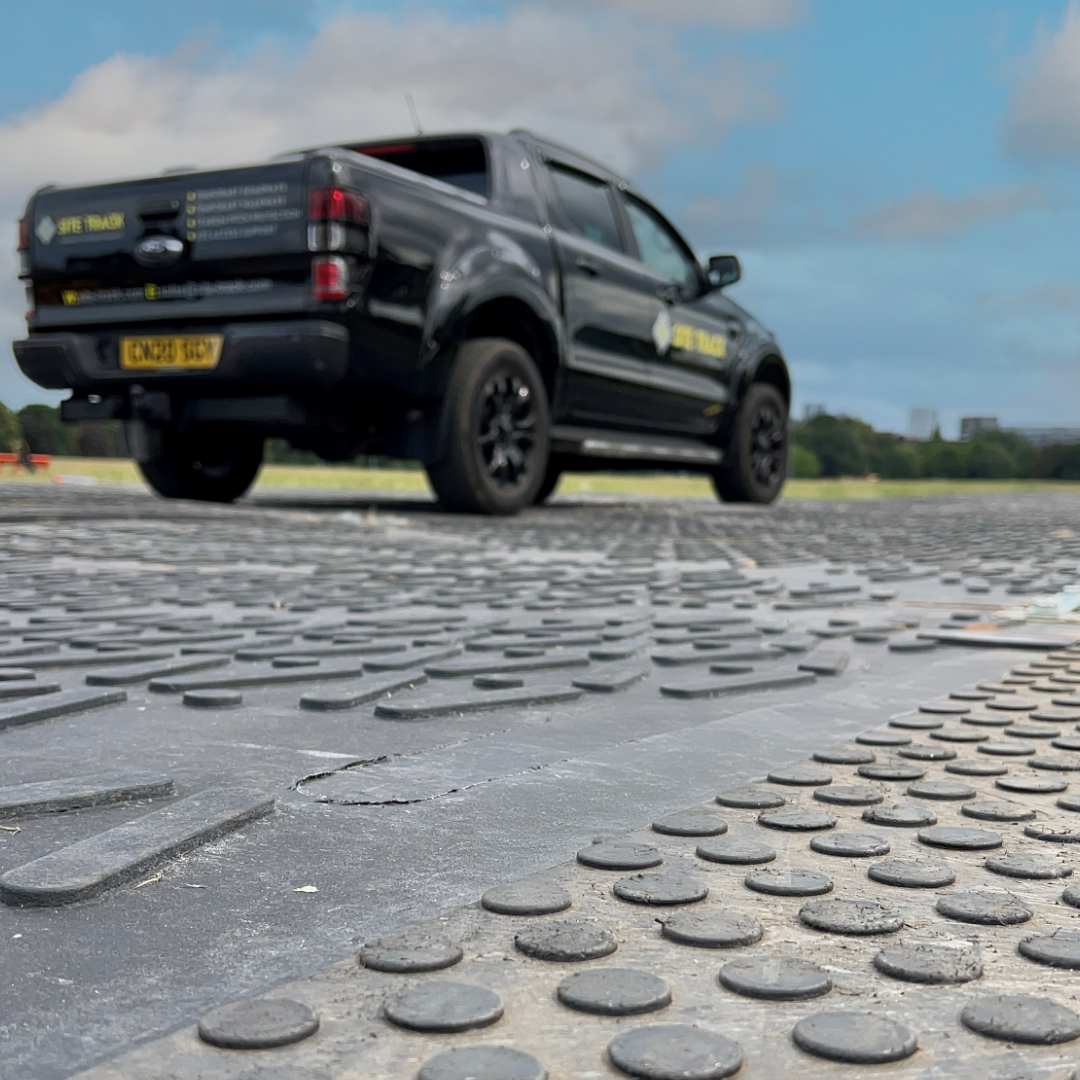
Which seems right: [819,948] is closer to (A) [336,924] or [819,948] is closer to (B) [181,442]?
(A) [336,924]

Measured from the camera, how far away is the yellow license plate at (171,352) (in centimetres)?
665

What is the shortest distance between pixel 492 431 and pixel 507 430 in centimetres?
13

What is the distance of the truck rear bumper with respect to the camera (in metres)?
6.43

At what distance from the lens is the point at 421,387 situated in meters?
7.05

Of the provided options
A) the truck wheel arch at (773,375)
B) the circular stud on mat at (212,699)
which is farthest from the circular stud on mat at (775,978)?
the truck wheel arch at (773,375)

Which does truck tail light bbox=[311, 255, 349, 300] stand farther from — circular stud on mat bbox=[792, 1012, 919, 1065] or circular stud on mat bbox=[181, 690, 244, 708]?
circular stud on mat bbox=[792, 1012, 919, 1065]

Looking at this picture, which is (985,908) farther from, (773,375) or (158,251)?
(773,375)

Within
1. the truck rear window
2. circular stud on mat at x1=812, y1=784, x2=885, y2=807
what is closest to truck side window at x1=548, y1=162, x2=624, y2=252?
the truck rear window

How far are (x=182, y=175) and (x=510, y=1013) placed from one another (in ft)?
20.9

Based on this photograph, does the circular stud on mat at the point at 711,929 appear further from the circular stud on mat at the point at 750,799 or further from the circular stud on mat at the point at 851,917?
the circular stud on mat at the point at 750,799

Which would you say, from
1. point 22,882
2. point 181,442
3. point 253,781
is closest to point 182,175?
point 181,442

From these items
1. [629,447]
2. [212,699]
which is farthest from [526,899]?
[629,447]

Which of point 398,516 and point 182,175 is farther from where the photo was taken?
point 398,516

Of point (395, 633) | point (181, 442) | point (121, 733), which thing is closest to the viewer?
point (121, 733)
